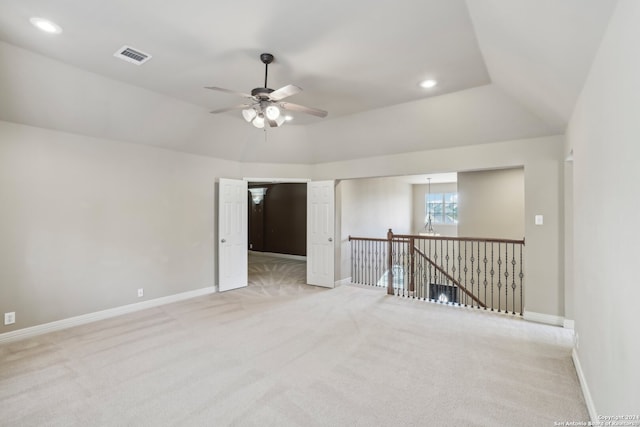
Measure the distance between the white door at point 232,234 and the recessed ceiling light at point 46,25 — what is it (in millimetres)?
3284

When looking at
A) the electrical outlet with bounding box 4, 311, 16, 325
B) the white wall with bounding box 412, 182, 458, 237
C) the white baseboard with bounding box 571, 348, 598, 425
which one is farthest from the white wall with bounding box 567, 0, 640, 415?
the white wall with bounding box 412, 182, 458, 237

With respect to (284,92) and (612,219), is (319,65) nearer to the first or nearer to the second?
(284,92)

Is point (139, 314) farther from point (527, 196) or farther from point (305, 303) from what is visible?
point (527, 196)

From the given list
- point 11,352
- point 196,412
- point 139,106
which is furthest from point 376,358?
point 139,106

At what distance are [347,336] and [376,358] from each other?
0.63 meters

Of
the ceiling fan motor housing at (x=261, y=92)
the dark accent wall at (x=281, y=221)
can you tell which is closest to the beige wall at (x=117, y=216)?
the ceiling fan motor housing at (x=261, y=92)

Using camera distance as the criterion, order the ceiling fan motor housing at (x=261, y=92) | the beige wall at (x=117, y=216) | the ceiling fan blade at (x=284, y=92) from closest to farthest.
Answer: the ceiling fan blade at (x=284, y=92) → the ceiling fan motor housing at (x=261, y=92) → the beige wall at (x=117, y=216)

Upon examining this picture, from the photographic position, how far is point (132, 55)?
10.4 feet

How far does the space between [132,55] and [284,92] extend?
170 cm

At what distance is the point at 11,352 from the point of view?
3.33 meters

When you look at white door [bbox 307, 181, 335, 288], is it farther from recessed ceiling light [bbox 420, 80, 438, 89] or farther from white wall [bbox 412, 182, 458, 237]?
white wall [bbox 412, 182, 458, 237]

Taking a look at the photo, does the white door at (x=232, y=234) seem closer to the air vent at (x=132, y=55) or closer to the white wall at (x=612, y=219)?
the air vent at (x=132, y=55)

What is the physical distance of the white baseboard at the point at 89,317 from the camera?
12.0 feet

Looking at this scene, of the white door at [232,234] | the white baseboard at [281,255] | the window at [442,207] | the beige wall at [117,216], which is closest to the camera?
the beige wall at [117,216]
